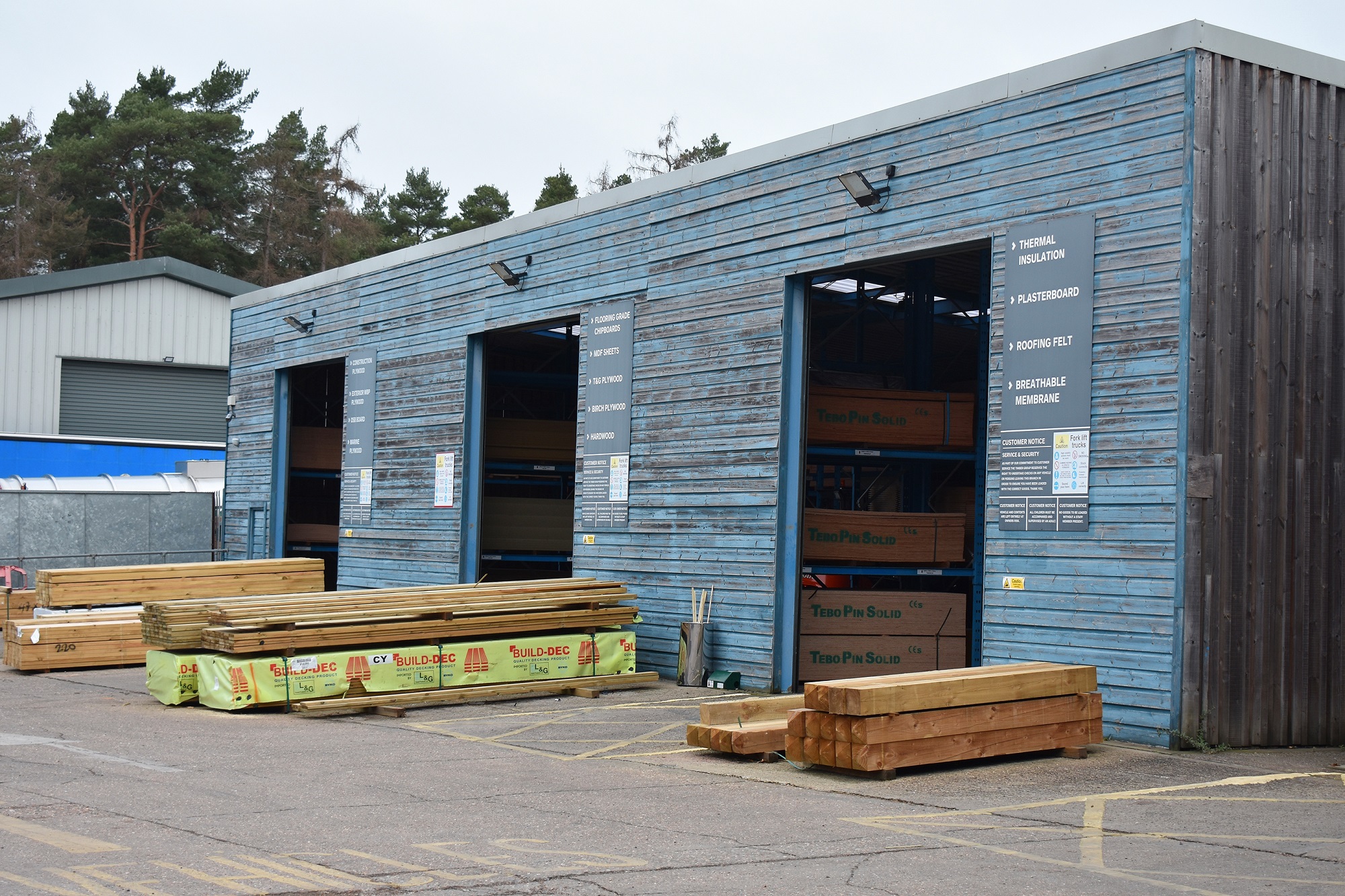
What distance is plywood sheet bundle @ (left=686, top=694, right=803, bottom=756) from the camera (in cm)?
1008

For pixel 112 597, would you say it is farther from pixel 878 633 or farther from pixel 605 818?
pixel 605 818

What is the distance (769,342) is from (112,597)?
405 inches

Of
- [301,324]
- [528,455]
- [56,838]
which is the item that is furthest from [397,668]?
[301,324]

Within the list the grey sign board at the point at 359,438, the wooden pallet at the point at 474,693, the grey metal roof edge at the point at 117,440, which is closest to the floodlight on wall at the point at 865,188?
the wooden pallet at the point at 474,693

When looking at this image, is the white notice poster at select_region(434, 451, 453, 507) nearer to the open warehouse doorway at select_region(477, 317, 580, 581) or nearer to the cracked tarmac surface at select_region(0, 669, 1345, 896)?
the open warehouse doorway at select_region(477, 317, 580, 581)

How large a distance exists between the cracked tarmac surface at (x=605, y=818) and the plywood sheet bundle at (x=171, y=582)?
25.1ft

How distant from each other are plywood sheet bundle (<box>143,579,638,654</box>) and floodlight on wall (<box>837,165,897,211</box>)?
5.11 meters

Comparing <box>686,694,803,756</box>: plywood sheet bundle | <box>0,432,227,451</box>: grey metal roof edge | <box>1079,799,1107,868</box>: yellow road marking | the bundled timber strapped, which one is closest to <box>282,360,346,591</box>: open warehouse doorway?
<box>0,432,227,451</box>: grey metal roof edge

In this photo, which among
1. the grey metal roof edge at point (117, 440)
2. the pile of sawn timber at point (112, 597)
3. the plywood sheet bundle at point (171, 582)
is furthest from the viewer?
the grey metal roof edge at point (117, 440)

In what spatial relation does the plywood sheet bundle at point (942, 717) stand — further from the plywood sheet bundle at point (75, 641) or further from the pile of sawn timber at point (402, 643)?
the plywood sheet bundle at point (75, 641)

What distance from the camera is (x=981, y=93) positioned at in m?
12.5

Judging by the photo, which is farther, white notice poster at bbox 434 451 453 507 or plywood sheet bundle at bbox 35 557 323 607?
white notice poster at bbox 434 451 453 507

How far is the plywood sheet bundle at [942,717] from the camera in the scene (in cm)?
912

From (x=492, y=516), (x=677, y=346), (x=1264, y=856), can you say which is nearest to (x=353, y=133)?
(x=492, y=516)
